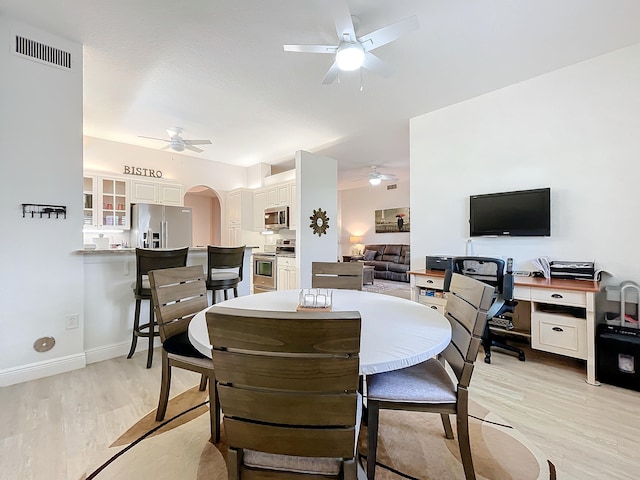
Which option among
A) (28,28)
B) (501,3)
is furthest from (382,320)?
(28,28)

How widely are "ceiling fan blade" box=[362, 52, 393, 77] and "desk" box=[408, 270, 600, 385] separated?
2.23 metres

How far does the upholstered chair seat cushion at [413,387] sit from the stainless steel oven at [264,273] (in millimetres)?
4271

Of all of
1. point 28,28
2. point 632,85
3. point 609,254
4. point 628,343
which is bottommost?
point 628,343

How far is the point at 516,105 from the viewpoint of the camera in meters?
3.20

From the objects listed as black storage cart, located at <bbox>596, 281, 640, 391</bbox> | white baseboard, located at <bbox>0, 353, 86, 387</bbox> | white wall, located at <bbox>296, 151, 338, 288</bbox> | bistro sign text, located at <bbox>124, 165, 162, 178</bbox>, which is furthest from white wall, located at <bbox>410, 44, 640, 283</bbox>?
bistro sign text, located at <bbox>124, 165, 162, 178</bbox>

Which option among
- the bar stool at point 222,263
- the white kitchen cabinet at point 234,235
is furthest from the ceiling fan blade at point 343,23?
the white kitchen cabinet at point 234,235

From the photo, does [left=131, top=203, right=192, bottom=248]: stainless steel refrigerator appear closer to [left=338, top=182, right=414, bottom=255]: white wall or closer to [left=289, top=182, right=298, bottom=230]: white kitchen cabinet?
[left=289, top=182, right=298, bottom=230]: white kitchen cabinet

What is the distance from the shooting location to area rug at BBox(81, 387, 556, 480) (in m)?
1.39

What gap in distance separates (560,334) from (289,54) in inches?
138

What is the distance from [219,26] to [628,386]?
4.29 meters

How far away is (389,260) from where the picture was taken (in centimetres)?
815

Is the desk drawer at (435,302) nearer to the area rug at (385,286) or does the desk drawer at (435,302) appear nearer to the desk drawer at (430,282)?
the desk drawer at (430,282)

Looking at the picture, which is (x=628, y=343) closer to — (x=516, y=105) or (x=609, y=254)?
(x=609, y=254)

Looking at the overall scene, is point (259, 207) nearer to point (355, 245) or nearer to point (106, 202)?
point (106, 202)
